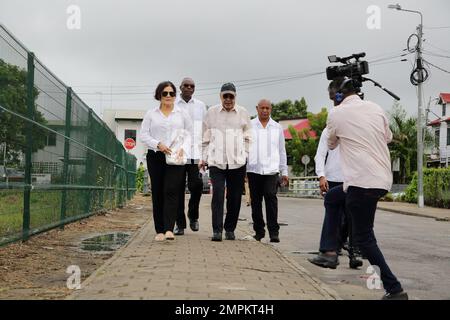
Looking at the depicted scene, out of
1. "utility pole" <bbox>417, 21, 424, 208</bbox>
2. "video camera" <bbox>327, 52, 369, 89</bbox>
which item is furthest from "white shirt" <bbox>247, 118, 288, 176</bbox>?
"utility pole" <bbox>417, 21, 424, 208</bbox>

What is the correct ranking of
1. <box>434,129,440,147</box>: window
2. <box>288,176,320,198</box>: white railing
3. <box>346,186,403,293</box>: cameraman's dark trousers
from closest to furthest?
1. <box>346,186,403,293</box>: cameraman's dark trousers
2. <box>288,176,320,198</box>: white railing
3. <box>434,129,440,147</box>: window

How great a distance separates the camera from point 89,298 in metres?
4.75

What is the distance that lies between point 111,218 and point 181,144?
6239mm

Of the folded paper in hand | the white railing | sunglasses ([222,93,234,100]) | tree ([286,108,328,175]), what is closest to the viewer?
the folded paper in hand

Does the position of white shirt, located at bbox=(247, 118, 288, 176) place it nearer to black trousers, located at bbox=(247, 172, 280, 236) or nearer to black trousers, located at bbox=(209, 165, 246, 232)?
black trousers, located at bbox=(247, 172, 280, 236)

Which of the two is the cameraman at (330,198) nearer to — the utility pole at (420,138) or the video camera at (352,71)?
the video camera at (352,71)

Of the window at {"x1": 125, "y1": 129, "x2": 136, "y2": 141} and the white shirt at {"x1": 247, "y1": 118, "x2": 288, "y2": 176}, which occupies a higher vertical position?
the window at {"x1": 125, "y1": 129, "x2": 136, "y2": 141}

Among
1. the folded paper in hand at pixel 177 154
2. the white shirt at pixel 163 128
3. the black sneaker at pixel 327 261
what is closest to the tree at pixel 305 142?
the white shirt at pixel 163 128

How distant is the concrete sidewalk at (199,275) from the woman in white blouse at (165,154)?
35 centimetres

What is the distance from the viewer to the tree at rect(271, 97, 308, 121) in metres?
85.6

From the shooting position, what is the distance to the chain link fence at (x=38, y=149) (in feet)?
A: 22.7

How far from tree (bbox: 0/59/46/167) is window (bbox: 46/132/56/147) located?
2.78 ft

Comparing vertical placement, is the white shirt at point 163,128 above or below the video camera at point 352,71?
below
